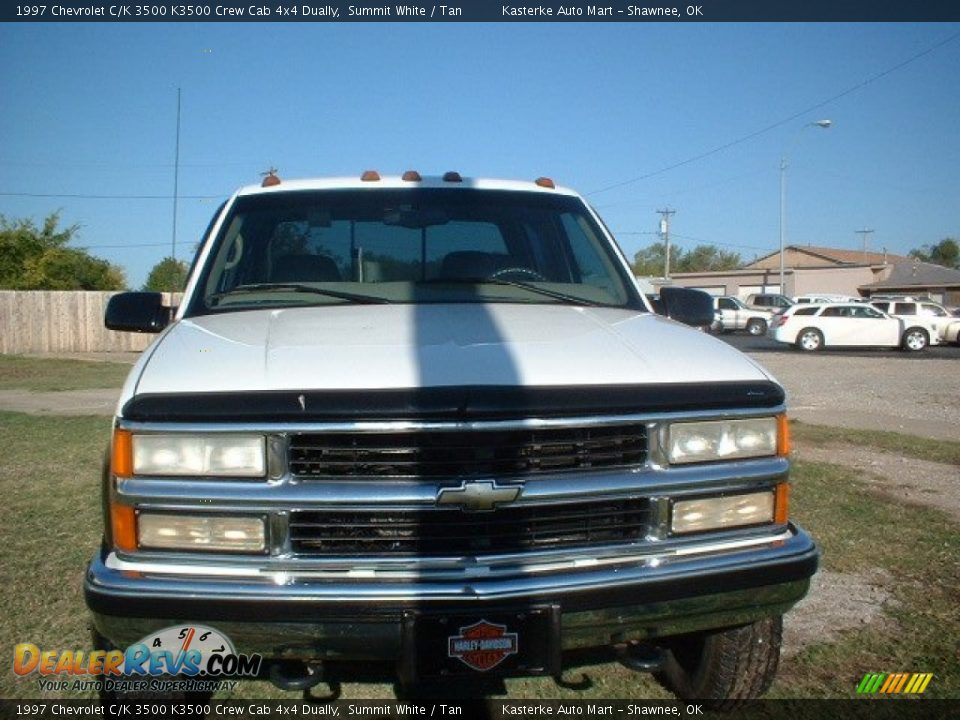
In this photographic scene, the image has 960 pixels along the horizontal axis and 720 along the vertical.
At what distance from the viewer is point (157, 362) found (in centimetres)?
262

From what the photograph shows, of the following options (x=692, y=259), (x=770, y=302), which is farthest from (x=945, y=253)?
(x=770, y=302)

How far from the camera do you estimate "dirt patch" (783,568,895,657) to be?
375 centimetres

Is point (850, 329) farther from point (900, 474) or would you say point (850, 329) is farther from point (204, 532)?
point (204, 532)

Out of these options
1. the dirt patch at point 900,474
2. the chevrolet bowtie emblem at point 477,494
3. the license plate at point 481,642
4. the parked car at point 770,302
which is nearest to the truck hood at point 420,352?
the chevrolet bowtie emblem at point 477,494

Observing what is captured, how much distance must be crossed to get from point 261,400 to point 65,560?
305 centimetres

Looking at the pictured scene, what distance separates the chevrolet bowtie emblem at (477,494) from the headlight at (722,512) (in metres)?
0.54

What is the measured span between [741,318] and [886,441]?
1237 inches

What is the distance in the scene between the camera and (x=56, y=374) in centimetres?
1784

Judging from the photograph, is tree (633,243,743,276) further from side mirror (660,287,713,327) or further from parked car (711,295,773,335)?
side mirror (660,287,713,327)

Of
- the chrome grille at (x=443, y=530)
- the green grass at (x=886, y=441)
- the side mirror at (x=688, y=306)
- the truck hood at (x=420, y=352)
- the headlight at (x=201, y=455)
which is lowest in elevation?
the green grass at (x=886, y=441)

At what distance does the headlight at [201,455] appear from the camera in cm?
234

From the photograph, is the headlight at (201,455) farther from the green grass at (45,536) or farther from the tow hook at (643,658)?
the green grass at (45,536)

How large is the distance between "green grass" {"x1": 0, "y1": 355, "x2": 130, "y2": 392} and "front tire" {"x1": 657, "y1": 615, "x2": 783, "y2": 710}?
1388cm

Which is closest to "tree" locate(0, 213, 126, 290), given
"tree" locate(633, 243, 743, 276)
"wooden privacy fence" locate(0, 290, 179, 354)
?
"wooden privacy fence" locate(0, 290, 179, 354)
